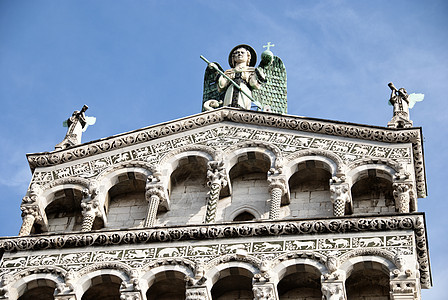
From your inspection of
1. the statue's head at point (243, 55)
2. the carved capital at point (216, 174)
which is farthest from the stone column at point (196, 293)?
the statue's head at point (243, 55)

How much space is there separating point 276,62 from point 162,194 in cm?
577

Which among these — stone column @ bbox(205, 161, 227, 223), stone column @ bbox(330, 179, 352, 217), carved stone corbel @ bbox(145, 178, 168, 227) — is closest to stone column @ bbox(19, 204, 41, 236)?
carved stone corbel @ bbox(145, 178, 168, 227)

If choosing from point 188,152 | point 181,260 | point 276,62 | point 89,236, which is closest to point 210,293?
point 181,260

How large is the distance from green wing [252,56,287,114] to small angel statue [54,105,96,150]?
12.2ft

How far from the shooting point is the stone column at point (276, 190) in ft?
70.3

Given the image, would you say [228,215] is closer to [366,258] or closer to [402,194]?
[402,194]

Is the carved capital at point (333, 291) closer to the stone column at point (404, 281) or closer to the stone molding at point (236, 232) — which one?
the stone column at point (404, 281)

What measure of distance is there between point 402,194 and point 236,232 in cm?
302

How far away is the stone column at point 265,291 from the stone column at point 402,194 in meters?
2.87

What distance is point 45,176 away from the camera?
75.6ft

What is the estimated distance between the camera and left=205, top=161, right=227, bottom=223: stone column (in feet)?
70.8

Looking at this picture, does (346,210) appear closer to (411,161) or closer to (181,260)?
(411,161)

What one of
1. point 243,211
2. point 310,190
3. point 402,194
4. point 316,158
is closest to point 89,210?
point 243,211

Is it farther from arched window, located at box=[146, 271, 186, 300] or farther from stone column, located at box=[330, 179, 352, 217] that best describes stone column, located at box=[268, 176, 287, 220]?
arched window, located at box=[146, 271, 186, 300]
